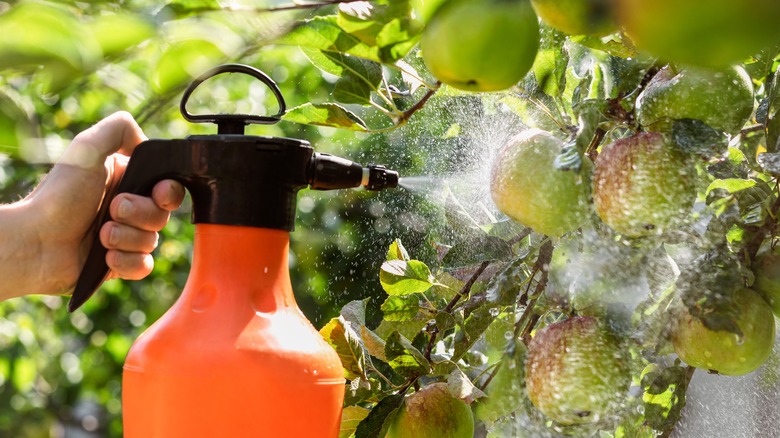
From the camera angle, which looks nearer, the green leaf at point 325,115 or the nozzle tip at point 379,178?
the green leaf at point 325,115

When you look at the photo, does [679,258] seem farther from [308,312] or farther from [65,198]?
[308,312]

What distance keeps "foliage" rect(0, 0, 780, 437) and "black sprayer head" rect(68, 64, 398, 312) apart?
3 centimetres

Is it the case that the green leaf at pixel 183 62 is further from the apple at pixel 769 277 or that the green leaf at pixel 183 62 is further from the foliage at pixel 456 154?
the apple at pixel 769 277

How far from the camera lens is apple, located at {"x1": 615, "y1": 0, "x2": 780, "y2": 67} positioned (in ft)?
0.91

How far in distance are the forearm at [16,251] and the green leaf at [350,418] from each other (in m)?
0.38

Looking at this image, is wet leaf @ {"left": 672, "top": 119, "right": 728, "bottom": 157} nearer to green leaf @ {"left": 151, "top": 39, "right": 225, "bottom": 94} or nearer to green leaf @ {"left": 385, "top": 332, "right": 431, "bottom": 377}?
green leaf @ {"left": 385, "top": 332, "right": 431, "bottom": 377}

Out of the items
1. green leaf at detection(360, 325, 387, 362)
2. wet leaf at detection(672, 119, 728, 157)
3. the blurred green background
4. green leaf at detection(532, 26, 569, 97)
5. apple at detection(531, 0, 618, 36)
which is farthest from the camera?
green leaf at detection(360, 325, 387, 362)

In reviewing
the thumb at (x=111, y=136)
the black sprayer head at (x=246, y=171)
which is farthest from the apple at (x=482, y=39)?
the thumb at (x=111, y=136)

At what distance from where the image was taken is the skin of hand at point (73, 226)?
2.72 feet

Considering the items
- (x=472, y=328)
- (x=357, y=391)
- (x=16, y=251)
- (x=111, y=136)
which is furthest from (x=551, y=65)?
(x=16, y=251)

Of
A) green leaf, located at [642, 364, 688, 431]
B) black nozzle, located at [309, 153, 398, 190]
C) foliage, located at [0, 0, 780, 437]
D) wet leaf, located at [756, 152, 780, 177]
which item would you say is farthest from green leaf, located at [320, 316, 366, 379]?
wet leaf, located at [756, 152, 780, 177]

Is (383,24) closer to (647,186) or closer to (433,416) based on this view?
Result: (647,186)

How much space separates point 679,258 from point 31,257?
2.10 ft

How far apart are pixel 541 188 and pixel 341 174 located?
0.54ft
